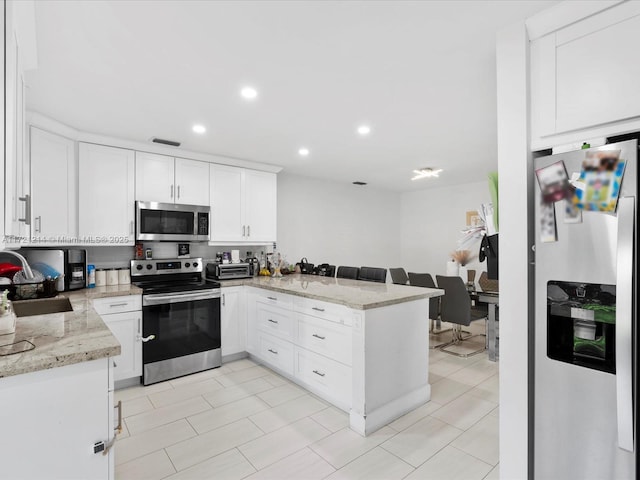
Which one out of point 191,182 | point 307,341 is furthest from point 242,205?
point 307,341

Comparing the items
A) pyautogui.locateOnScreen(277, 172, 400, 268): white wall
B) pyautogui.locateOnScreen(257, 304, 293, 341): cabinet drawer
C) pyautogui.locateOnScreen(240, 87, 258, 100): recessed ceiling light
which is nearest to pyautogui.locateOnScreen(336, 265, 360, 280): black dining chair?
pyautogui.locateOnScreen(277, 172, 400, 268): white wall

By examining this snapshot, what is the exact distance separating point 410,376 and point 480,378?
1074mm

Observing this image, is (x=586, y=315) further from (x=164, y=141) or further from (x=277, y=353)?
(x=164, y=141)

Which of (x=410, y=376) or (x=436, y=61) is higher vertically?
(x=436, y=61)

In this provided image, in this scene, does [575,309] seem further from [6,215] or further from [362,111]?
[6,215]

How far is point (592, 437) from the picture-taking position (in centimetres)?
133

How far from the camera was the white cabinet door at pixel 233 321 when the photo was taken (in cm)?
360

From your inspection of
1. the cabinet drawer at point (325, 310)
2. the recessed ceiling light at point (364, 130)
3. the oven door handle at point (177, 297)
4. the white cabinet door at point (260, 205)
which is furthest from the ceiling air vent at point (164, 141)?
the cabinet drawer at point (325, 310)

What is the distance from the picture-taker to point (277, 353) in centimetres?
322

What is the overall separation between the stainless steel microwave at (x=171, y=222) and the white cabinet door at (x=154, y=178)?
0.10 metres

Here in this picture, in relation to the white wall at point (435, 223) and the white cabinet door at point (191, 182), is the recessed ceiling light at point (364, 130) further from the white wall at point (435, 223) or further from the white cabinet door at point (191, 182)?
the white wall at point (435, 223)

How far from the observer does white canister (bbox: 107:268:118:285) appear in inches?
133

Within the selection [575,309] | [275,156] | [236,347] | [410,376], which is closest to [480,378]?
[410,376]

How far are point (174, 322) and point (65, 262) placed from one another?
1.10m
